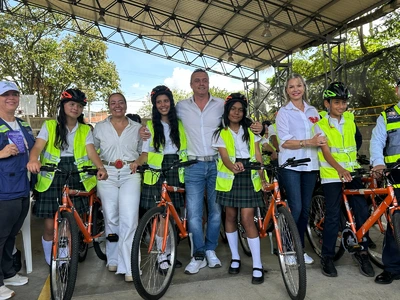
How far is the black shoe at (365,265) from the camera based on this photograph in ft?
10.4

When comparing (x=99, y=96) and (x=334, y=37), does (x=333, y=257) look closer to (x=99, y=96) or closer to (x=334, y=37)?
(x=334, y=37)

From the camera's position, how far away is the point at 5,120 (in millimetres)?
2945

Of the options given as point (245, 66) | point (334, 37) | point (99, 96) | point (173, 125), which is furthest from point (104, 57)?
point (173, 125)

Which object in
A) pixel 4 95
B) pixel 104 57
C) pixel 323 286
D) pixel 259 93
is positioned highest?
pixel 104 57

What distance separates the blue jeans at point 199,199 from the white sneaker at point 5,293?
1.65m

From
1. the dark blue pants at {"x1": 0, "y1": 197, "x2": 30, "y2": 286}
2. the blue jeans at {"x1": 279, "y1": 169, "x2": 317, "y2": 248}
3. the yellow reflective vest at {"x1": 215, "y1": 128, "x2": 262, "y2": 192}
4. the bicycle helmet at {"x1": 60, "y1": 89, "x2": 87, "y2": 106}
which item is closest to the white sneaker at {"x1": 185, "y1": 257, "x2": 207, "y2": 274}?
the yellow reflective vest at {"x1": 215, "y1": 128, "x2": 262, "y2": 192}

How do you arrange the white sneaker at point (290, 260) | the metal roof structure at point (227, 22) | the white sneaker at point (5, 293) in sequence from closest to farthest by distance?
the white sneaker at point (290, 260) < the white sneaker at point (5, 293) < the metal roof structure at point (227, 22)

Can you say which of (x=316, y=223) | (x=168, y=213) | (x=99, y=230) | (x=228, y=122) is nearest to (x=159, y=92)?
(x=228, y=122)

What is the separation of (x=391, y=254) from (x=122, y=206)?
2455mm

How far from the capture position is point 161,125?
11.3ft

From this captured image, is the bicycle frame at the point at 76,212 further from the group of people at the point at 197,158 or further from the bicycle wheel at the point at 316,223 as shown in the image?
the bicycle wheel at the point at 316,223

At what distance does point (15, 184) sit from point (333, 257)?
9.79 ft

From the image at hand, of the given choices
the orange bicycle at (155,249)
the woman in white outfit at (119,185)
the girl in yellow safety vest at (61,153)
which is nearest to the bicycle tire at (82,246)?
the girl in yellow safety vest at (61,153)

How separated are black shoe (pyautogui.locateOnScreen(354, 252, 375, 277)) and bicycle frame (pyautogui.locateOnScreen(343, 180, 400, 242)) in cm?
17
